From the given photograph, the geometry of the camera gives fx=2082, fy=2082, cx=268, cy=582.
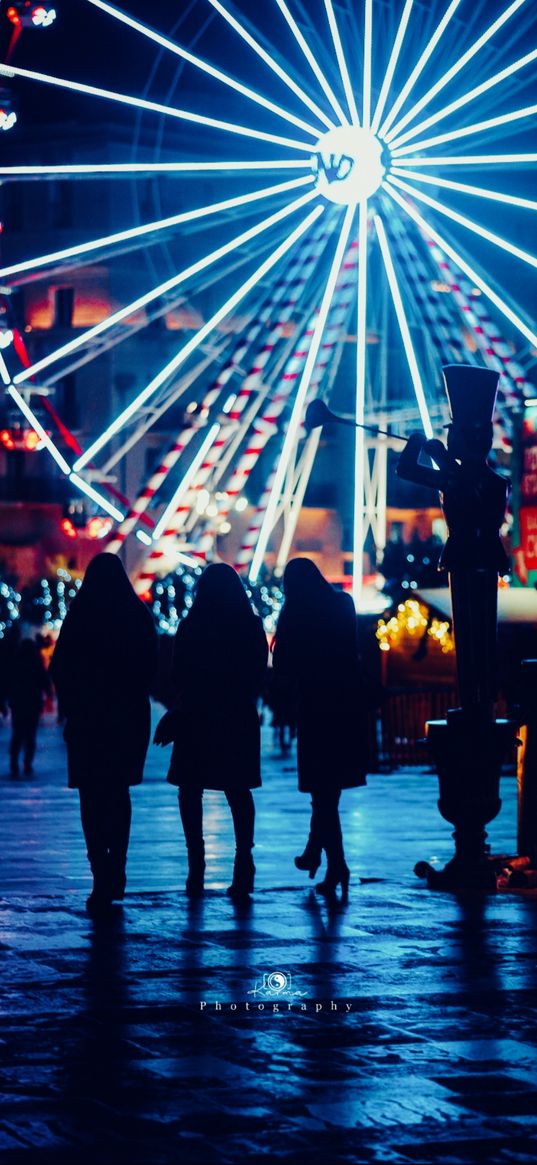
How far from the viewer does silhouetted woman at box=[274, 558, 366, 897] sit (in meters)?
10.7

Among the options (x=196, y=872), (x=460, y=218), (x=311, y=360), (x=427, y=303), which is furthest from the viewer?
(x=427, y=303)

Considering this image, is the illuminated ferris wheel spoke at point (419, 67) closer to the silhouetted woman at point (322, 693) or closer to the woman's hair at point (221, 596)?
the silhouetted woman at point (322, 693)

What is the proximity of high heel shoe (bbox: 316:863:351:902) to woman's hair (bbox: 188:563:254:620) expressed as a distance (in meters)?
1.37

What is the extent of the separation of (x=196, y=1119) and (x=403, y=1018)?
1.61 meters

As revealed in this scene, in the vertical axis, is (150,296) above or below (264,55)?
below

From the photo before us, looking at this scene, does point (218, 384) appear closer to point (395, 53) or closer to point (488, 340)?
point (488, 340)

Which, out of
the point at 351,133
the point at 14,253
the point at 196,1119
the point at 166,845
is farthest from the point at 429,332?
the point at 14,253

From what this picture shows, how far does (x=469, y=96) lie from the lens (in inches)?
863

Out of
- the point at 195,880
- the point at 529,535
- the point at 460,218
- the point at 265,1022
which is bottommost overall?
the point at 265,1022

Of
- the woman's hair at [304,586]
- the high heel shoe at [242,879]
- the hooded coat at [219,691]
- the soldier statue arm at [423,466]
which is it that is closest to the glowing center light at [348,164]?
the soldier statue arm at [423,466]

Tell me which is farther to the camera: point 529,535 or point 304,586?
point 529,535

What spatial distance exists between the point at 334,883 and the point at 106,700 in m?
1.48

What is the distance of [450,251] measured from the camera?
77.4ft

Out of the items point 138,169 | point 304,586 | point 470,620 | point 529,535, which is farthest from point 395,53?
point 304,586
